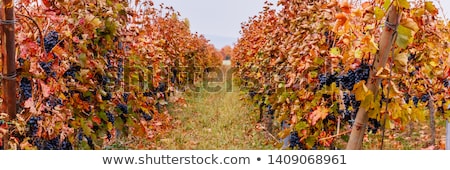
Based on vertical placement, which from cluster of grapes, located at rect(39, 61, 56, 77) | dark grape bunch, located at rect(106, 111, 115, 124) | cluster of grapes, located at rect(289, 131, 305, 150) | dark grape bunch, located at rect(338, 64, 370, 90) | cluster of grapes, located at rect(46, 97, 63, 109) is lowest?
cluster of grapes, located at rect(289, 131, 305, 150)

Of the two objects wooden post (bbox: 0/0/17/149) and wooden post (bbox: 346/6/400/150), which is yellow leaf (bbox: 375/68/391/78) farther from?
wooden post (bbox: 0/0/17/149)

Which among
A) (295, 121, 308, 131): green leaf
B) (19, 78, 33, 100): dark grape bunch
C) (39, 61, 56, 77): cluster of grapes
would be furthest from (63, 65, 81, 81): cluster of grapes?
(295, 121, 308, 131): green leaf

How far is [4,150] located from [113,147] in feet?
11.3

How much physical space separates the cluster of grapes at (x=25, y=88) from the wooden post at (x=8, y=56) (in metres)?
0.22

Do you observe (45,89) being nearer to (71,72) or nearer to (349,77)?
(71,72)

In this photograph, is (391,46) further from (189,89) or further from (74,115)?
(189,89)

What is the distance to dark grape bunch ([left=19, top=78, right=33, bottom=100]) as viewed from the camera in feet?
7.20

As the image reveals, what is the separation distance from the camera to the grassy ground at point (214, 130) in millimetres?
6074

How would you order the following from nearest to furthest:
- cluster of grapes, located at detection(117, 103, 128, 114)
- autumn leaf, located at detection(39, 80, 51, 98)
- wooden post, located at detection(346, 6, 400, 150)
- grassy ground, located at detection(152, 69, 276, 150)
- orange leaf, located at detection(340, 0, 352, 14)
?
wooden post, located at detection(346, 6, 400, 150) → orange leaf, located at detection(340, 0, 352, 14) → autumn leaf, located at detection(39, 80, 51, 98) → cluster of grapes, located at detection(117, 103, 128, 114) → grassy ground, located at detection(152, 69, 276, 150)

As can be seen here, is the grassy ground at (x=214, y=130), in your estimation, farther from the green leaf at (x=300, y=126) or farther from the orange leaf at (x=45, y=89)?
the orange leaf at (x=45, y=89)

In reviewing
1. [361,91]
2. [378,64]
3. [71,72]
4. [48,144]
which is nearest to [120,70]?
[71,72]

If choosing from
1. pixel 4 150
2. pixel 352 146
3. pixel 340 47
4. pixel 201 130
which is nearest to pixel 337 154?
pixel 352 146

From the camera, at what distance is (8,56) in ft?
6.27

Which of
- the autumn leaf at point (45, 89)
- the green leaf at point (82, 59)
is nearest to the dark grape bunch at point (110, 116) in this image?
the green leaf at point (82, 59)
